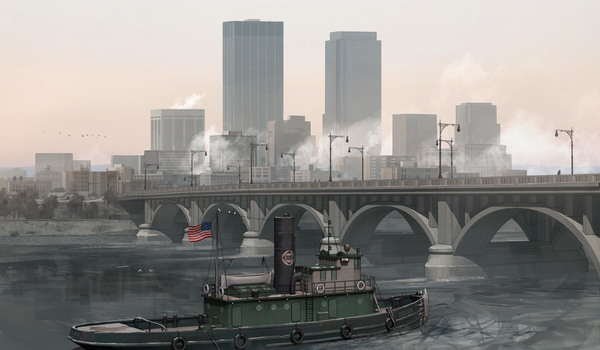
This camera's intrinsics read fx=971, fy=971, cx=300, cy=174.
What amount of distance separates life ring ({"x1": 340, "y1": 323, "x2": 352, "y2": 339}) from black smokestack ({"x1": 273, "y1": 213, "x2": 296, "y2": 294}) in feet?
12.1

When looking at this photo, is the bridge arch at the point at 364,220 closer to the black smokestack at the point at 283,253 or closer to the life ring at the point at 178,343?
the black smokestack at the point at 283,253

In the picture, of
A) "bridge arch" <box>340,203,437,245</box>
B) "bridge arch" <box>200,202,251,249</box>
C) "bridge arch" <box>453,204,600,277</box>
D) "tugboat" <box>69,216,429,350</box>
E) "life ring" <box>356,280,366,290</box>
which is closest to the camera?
"tugboat" <box>69,216,429,350</box>

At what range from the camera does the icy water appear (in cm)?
5791

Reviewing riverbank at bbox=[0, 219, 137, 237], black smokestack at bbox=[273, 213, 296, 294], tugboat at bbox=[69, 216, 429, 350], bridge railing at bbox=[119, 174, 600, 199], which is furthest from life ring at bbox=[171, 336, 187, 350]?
riverbank at bbox=[0, 219, 137, 237]

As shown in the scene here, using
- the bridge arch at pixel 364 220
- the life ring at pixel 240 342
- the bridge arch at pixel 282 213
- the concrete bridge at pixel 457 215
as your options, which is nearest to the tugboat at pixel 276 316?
the life ring at pixel 240 342

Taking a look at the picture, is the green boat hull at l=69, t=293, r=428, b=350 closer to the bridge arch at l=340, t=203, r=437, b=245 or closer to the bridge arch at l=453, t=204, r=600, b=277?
the bridge arch at l=453, t=204, r=600, b=277

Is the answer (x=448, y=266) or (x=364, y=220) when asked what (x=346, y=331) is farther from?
(x=364, y=220)

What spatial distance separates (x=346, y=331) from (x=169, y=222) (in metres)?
120

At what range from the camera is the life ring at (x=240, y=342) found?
50.6 metres

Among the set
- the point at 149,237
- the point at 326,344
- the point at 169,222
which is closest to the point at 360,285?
the point at 326,344

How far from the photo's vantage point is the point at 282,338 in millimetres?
52062

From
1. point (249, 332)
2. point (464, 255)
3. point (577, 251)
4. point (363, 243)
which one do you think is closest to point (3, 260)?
point (363, 243)

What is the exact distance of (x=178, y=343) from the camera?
4959 centimetres

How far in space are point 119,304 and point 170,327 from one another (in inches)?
889
